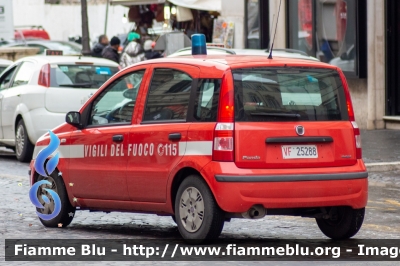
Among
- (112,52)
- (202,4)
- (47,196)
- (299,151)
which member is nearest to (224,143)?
(299,151)

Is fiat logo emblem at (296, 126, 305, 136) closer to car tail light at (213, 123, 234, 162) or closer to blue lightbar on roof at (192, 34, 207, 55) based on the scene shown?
car tail light at (213, 123, 234, 162)

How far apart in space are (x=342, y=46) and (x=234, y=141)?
44.8 feet

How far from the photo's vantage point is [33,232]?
9.84 metres

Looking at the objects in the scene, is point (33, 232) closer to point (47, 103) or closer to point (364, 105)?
point (47, 103)

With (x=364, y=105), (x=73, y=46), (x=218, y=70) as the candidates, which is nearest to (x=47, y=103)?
(x=364, y=105)

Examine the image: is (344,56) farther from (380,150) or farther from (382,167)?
(382,167)

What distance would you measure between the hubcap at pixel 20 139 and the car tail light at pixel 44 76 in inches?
34.1

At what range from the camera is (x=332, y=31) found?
22.1 meters

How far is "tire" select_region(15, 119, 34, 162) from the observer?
17078mm

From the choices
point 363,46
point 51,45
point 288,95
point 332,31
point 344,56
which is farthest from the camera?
point 51,45

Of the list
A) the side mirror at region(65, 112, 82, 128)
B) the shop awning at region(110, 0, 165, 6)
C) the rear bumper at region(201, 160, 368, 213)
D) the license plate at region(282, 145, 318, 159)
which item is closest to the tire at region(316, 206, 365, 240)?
the rear bumper at region(201, 160, 368, 213)

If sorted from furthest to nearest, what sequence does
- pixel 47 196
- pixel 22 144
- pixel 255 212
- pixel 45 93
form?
pixel 22 144 < pixel 45 93 < pixel 47 196 < pixel 255 212

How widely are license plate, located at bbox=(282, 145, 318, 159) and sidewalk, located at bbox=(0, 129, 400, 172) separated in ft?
20.8

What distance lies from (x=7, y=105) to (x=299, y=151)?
32.7 ft
